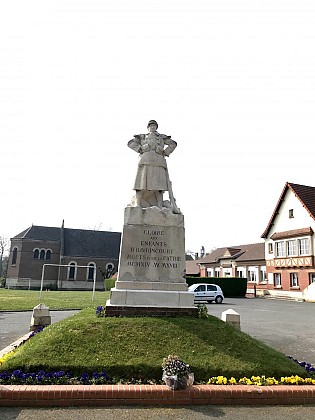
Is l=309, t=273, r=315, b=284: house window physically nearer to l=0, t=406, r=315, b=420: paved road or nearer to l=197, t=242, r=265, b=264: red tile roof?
l=197, t=242, r=265, b=264: red tile roof

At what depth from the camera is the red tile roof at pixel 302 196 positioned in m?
33.3

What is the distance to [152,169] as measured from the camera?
9.87 metres

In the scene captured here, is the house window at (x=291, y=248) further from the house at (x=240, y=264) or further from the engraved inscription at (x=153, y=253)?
the engraved inscription at (x=153, y=253)

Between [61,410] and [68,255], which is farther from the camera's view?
[68,255]

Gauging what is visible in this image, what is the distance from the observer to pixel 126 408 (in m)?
4.96

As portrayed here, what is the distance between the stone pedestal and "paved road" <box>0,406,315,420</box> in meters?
3.26

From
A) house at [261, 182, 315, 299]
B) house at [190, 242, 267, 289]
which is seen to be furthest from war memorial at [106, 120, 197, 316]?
house at [190, 242, 267, 289]

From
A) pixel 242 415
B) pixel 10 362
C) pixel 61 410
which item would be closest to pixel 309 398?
pixel 242 415

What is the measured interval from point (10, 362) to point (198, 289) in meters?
21.0

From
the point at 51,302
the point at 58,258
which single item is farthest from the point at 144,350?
the point at 58,258

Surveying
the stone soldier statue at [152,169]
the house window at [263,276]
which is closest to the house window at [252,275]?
the house window at [263,276]

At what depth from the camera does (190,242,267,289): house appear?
134 feet

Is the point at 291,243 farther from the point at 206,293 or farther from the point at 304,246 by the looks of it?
the point at 206,293

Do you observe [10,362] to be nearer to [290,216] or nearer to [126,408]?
[126,408]
